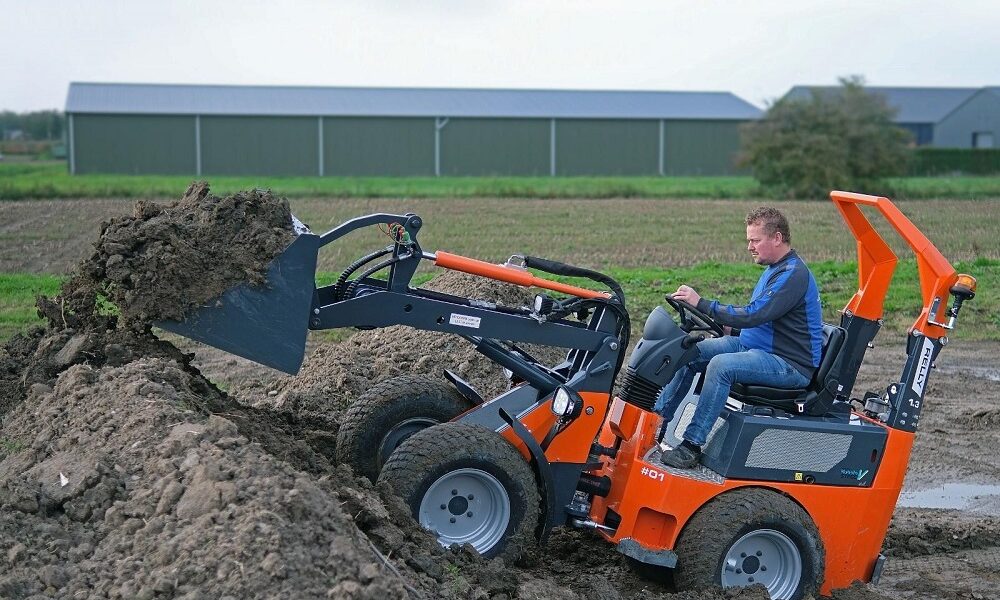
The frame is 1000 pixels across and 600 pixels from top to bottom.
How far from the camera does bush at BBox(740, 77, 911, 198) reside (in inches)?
1548

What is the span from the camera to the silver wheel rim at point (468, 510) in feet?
20.5

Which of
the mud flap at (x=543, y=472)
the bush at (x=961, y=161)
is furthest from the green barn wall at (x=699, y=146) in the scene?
the mud flap at (x=543, y=472)

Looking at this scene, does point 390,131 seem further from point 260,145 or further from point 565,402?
point 565,402

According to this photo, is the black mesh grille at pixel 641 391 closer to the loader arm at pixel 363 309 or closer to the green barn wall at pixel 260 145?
the loader arm at pixel 363 309

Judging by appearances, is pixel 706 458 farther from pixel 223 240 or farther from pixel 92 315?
pixel 92 315

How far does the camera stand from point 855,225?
6.99 metres

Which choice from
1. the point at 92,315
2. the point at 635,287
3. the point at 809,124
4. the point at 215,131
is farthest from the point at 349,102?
the point at 92,315

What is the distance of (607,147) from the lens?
184 feet

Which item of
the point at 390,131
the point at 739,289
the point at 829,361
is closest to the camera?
the point at 829,361

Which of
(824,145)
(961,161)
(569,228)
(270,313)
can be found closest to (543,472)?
(270,313)

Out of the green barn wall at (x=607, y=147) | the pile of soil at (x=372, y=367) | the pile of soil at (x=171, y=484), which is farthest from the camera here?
the green barn wall at (x=607, y=147)

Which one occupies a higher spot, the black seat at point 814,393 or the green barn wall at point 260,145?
the green barn wall at point 260,145

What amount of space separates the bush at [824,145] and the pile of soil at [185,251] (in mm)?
34213

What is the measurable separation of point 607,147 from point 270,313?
50651 mm
